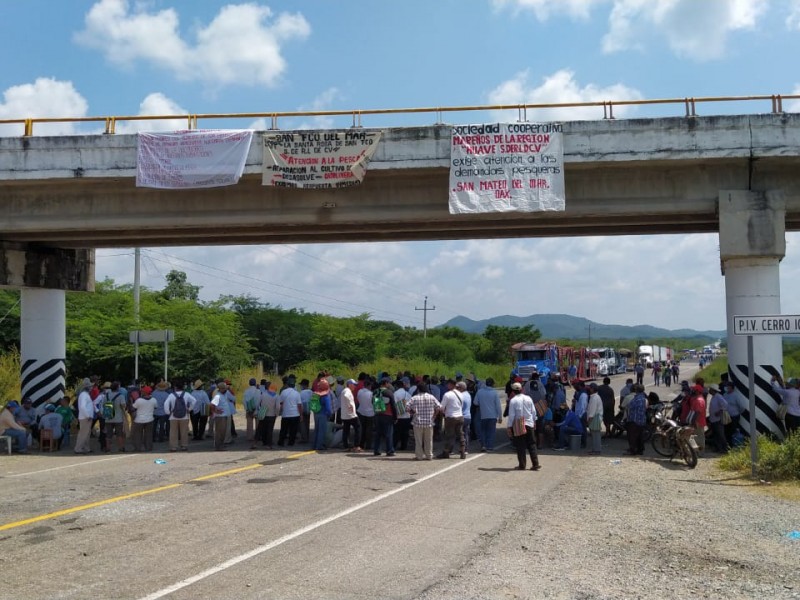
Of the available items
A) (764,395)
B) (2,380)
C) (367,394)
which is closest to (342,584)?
(367,394)

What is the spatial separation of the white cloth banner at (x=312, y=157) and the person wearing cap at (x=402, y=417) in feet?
16.7

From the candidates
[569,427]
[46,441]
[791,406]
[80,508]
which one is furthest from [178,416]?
[791,406]

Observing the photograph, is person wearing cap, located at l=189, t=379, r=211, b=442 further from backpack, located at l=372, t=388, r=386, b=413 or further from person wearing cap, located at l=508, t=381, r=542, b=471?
person wearing cap, located at l=508, t=381, r=542, b=471

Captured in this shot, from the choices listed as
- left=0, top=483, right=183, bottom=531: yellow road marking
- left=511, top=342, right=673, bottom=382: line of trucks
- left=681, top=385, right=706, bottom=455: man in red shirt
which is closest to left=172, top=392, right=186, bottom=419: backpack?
left=0, top=483, right=183, bottom=531: yellow road marking

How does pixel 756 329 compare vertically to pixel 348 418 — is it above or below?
above

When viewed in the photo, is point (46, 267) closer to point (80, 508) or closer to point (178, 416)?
point (178, 416)

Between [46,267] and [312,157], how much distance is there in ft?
32.2

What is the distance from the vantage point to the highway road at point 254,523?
23.3 feet

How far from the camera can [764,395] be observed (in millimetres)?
16906

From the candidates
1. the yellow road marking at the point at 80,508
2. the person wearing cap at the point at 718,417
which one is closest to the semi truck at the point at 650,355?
the person wearing cap at the point at 718,417

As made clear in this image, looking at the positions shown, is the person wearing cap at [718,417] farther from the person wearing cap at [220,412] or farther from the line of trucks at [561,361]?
the line of trucks at [561,361]

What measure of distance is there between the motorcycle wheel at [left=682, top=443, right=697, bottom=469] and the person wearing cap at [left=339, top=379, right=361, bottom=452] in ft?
23.8

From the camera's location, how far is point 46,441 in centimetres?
1931

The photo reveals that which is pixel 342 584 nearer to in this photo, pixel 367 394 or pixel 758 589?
pixel 758 589
